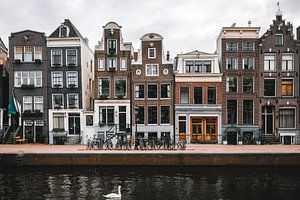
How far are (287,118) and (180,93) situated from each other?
44.3ft

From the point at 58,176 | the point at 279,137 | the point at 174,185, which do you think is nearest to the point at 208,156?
the point at 174,185

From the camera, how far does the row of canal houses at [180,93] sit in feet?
134

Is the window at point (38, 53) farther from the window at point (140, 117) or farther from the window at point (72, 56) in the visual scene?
the window at point (140, 117)

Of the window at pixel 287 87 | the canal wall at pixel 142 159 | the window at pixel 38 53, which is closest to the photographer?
the canal wall at pixel 142 159

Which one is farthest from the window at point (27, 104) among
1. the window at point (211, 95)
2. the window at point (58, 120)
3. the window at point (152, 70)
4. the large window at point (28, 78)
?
the window at point (211, 95)

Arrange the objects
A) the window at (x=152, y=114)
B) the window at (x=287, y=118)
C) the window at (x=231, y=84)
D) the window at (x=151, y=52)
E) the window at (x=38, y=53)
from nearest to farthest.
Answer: the window at (x=287, y=118), the window at (x=231, y=84), the window at (x=151, y=52), the window at (x=152, y=114), the window at (x=38, y=53)

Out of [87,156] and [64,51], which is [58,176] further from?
[64,51]

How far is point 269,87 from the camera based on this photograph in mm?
41281

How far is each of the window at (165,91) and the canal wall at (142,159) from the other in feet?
45.1

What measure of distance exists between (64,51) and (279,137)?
28.8 metres

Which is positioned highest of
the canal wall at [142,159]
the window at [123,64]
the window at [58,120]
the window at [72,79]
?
the window at [123,64]

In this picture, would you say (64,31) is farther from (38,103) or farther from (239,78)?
(239,78)

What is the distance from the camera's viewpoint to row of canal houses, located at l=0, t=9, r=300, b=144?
134ft

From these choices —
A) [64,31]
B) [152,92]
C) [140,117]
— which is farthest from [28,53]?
[152,92]
